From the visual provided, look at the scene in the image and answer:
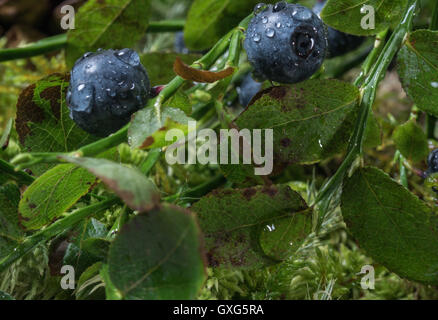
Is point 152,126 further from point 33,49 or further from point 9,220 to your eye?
point 33,49

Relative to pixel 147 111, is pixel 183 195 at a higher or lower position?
lower

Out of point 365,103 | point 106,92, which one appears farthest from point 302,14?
point 106,92

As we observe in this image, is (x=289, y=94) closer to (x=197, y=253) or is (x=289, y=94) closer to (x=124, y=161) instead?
(x=197, y=253)

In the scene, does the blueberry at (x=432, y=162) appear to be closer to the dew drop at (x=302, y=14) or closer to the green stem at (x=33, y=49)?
the dew drop at (x=302, y=14)

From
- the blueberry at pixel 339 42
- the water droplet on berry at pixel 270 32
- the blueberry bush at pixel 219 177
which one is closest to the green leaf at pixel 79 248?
the blueberry bush at pixel 219 177

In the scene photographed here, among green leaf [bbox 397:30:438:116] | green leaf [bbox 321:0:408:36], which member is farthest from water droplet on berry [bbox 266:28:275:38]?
green leaf [bbox 397:30:438:116]

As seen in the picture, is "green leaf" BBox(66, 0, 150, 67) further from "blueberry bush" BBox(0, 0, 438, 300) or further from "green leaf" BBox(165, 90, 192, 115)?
"green leaf" BBox(165, 90, 192, 115)
